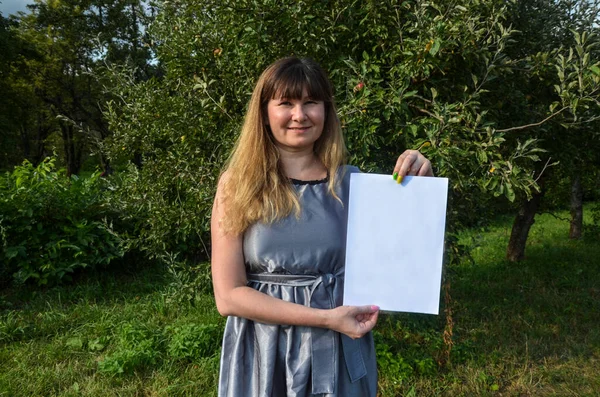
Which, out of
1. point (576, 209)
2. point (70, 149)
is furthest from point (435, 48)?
point (70, 149)

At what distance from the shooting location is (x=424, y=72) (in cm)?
284

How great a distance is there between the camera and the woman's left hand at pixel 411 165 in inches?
54.3

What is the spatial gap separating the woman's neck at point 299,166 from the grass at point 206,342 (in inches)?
94.7

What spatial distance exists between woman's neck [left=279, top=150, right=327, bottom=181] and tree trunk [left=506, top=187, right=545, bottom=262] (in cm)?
552

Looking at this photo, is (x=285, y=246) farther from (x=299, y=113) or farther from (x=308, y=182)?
(x=299, y=113)

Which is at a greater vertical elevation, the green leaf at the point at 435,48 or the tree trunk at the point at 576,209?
the green leaf at the point at 435,48

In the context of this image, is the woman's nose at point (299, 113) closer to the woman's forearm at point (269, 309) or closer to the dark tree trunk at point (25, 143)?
the woman's forearm at point (269, 309)

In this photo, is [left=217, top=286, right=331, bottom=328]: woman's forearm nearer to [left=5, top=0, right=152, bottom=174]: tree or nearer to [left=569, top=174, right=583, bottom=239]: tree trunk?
[left=569, top=174, right=583, bottom=239]: tree trunk

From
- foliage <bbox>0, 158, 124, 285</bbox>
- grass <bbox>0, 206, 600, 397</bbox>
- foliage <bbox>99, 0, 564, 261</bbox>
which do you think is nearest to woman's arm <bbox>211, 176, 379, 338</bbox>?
foliage <bbox>99, 0, 564, 261</bbox>

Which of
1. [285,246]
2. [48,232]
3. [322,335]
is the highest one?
[285,246]

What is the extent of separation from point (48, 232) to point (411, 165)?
5.20 m

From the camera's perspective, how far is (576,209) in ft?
27.9

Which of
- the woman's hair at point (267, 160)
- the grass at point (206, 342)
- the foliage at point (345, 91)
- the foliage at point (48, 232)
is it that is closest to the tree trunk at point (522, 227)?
the grass at point (206, 342)

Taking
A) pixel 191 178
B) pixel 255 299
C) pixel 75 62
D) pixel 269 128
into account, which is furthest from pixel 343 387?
pixel 75 62
